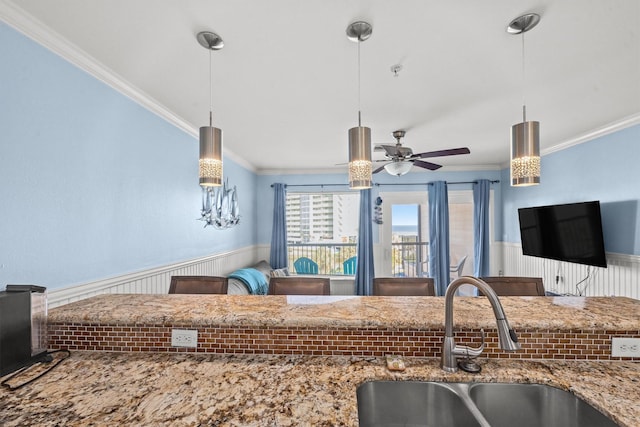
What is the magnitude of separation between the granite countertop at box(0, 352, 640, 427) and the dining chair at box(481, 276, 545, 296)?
2.74 feet

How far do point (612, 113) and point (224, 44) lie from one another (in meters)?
3.31

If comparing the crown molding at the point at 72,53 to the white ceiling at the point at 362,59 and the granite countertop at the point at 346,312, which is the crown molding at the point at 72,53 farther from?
the granite countertop at the point at 346,312

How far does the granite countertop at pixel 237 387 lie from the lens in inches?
31.6

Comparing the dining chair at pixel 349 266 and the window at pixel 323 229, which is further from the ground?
the window at pixel 323 229

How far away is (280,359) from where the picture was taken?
3.76 feet

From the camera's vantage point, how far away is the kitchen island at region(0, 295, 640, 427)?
835mm

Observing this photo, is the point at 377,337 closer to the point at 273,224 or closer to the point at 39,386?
the point at 39,386

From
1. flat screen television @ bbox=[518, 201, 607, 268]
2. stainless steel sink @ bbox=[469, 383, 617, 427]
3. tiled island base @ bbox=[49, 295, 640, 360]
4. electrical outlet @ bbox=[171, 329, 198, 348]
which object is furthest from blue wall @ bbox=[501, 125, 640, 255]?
electrical outlet @ bbox=[171, 329, 198, 348]

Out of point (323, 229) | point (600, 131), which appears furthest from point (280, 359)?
point (323, 229)

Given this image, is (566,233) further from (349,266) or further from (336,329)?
(336,329)

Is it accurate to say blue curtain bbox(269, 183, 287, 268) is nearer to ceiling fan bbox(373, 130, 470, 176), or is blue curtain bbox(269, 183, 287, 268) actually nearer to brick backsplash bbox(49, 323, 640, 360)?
ceiling fan bbox(373, 130, 470, 176)

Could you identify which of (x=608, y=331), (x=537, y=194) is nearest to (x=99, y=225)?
(x=608, y=331)

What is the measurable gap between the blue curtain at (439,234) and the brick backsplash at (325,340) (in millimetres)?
3902

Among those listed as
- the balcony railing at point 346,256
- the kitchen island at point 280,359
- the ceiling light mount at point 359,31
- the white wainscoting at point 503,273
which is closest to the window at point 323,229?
the balcony railing at point 346,256
